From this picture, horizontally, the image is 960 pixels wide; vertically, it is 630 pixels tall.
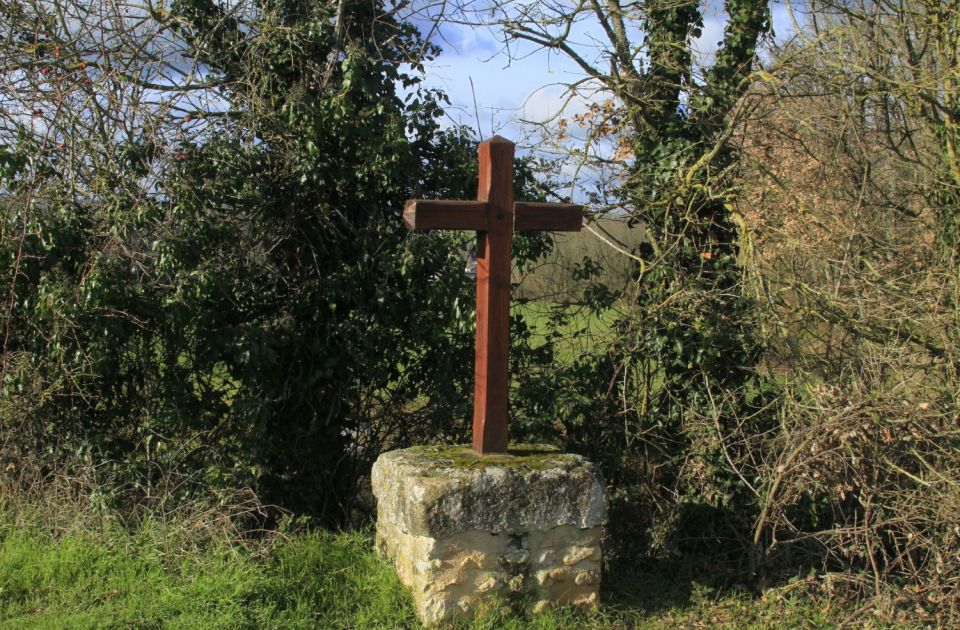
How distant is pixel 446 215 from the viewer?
13.2ft

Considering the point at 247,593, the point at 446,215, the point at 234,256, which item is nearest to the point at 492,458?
the point at 446,215

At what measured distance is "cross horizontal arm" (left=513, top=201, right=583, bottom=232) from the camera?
165 inches

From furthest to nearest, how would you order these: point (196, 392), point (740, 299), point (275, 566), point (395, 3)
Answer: point (395, 3)
point (196, 392)
point (740, 299)
point (275, 566)

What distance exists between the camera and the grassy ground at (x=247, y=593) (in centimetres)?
381

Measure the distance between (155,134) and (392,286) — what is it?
1739 millimetres

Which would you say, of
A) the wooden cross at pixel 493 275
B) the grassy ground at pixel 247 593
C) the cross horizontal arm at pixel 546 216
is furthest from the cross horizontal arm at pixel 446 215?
the grassy ground at pixel 247 593

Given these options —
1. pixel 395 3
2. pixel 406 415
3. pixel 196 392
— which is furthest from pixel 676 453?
pixel 395 3

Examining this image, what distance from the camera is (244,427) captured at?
16.9 feet

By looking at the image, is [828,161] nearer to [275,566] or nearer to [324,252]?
[324,252]

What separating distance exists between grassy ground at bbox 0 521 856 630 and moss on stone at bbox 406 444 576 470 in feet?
2.14

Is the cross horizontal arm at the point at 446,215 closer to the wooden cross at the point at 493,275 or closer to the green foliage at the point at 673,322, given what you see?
the wooden cross at the point at 493,275

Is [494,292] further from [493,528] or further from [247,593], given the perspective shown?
[247,593]

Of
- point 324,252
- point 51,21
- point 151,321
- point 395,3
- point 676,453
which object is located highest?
point 395,3

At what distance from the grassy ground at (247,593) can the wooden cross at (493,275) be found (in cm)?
93
